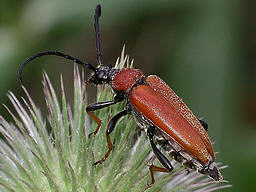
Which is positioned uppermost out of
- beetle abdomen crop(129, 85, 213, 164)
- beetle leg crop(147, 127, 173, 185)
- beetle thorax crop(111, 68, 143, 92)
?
beetle thorax crop(111, 68, 143, 92)

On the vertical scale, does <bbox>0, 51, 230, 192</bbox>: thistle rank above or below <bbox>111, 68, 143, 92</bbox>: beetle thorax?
below

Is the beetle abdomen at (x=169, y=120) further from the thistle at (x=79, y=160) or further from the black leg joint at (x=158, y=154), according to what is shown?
the thistle at (x=79, y=160)

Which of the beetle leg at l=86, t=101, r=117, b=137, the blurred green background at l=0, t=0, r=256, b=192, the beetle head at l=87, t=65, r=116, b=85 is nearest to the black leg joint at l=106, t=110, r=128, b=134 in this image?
the beetle leg at l=86, t=101, r=117, b=137

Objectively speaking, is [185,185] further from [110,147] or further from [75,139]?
[75,139]

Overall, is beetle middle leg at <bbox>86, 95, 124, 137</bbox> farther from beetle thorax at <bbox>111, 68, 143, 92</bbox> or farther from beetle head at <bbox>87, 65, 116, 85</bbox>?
beetle head at <bbox>87, 65, 116, 85</bbox>

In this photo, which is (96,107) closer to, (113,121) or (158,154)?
(113,121)

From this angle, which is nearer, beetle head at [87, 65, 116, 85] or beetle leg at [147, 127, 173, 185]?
beetle leg at [147, 127, 173, 185]

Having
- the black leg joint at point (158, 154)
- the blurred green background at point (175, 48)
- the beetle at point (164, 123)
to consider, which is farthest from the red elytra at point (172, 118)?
the blurred green background at point (175, 48)

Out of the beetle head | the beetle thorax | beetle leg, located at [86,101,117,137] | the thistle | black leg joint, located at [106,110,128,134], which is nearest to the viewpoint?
the thistle
